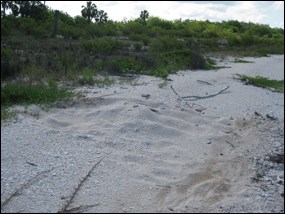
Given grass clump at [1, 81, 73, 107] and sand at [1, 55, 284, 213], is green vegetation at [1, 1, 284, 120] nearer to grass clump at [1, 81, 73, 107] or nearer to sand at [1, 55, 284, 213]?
grass clump at [1, 81, 73, 107]

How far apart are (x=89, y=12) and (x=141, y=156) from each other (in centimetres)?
1846

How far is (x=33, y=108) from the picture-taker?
652 centimetres

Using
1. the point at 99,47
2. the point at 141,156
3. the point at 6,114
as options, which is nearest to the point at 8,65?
the point at 6,114

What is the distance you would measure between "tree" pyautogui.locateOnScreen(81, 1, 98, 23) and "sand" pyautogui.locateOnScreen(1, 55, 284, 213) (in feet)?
48.3

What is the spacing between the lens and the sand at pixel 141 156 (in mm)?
4148

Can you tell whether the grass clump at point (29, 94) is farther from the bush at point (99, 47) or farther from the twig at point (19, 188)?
the bush at point (99, 47)

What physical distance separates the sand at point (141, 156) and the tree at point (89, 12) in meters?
14.7

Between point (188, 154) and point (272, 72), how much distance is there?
10197 mm

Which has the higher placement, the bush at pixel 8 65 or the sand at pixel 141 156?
the bush at pixel 8 65

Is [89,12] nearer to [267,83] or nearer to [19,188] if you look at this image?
[267,83]

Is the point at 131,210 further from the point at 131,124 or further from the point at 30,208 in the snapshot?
the point at 131,124

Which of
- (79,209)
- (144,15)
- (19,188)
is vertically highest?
(144,15)

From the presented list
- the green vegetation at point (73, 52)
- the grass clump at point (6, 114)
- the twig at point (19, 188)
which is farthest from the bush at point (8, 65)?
the twig at point (19, 188)

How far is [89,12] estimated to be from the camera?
22625 mm
